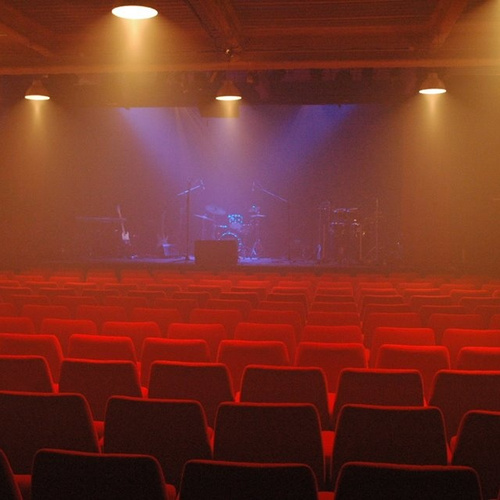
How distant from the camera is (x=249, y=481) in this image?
6.86 ft

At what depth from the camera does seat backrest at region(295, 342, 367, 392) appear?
454 centimetres

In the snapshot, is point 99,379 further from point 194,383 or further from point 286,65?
point 286,65

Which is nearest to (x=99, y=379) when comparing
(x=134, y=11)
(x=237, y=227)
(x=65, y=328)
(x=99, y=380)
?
(x=99, y=380)

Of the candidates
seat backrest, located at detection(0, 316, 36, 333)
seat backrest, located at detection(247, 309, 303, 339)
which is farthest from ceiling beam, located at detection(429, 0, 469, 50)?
seat backrest, located at detection(0, 316, 36, 333)

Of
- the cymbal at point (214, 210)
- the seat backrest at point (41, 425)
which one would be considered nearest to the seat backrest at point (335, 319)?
the seat backrest at point (41, 425)

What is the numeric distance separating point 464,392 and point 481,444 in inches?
34.9

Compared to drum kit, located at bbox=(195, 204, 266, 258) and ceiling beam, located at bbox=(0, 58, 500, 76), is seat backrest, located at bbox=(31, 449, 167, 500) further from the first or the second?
drum kit, located at bbox=(195, 204, 266, 258)

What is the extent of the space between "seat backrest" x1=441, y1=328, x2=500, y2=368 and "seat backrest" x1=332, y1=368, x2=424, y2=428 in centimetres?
158

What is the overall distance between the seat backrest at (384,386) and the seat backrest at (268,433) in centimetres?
79

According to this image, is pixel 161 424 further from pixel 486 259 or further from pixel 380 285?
pixel 486 259

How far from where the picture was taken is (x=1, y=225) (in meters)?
14.9

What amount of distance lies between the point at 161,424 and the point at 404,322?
3524 millimetres

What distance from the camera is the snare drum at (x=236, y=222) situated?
19547 mm

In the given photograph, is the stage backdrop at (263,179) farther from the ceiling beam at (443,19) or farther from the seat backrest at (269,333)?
the seat backrest at (269,333)
